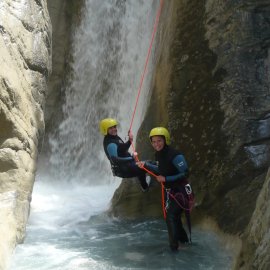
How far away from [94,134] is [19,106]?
738 centimetres

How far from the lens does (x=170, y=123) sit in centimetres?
848

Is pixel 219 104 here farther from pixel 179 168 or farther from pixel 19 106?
pixel 19 106

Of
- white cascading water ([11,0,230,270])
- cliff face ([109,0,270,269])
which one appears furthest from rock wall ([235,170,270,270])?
white cascading water ([11,0,230,270])

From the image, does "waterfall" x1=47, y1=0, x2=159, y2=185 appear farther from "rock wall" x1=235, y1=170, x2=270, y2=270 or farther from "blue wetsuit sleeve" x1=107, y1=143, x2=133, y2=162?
"rock wall" x1=235, y1=170, x2=270, y2=270

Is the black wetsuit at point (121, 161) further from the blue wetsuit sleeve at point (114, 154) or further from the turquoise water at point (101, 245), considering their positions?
the turquoise water at point (101, 245)

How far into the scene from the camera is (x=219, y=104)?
7848 millimetres

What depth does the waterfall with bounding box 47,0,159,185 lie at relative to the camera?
13417 millimetres

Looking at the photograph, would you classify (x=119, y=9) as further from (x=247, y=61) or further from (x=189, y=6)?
(x=247, y=61)

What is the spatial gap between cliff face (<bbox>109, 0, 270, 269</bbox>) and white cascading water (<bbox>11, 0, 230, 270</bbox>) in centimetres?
74

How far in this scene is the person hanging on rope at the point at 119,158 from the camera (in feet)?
25.5

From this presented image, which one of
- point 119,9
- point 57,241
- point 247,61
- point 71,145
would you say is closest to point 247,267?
point 57,241

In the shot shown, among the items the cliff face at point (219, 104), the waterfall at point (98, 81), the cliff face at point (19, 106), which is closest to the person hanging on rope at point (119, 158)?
the cliff face at point (219, 104)

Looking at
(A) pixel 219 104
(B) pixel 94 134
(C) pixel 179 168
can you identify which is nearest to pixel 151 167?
(C) pixel 179 168

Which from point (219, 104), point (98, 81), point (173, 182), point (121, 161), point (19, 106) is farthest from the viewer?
point (98, 81)
